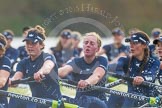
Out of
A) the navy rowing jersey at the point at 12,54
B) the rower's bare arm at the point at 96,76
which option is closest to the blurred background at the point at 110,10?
the navy rowing jersey at the point at 12,54

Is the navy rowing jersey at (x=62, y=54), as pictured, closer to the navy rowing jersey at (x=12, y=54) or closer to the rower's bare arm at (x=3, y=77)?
the navy rowing jersey at (x=12, y=54)

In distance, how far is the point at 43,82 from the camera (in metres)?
9.48

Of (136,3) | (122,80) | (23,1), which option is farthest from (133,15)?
(122,80)

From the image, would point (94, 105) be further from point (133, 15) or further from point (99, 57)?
point (133, 15)

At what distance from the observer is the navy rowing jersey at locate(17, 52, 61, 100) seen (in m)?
9.55

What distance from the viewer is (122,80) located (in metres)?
10.5

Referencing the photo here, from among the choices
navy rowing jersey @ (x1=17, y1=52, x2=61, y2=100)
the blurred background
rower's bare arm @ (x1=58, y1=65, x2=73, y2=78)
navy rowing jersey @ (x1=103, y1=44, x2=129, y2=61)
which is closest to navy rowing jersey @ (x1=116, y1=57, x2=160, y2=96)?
rower's bare arm @ (x1=58, y1=65, x2=73, y2=78)

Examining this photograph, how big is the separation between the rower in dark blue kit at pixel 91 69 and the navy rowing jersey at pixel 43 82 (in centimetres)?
38

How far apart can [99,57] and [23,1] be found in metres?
23.5

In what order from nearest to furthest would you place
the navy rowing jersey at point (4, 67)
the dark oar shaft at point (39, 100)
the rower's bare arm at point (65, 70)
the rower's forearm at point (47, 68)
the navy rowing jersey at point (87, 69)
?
the dark oar shaft at point (39, 100), the navy rowing jersey at point (4, 67), the rower's forearm at point (47, 68), the navy rowing jersey at point (87, 69), the rower's bare arm at point (65, 70)

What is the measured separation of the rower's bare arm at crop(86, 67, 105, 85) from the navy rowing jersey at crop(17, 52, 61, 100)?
508 mm

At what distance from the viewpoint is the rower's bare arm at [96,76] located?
31.4 ft

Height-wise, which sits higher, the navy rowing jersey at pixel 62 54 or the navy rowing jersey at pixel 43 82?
the navy rowing jersey at pixel 62 54

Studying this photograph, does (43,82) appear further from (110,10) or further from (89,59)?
(110,10)
